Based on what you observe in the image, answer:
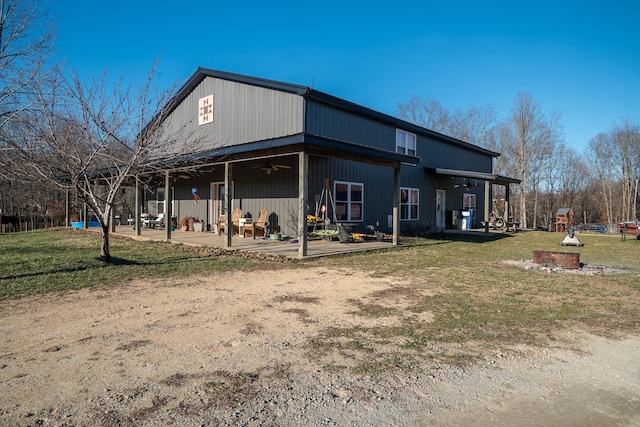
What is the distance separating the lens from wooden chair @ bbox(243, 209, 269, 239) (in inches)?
512

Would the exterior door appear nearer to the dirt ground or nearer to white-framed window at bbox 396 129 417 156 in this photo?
white-framed window at bbox 396 129 417 156

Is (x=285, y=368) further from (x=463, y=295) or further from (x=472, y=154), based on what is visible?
(x=472, y=154)

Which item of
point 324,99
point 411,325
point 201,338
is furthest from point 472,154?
point 201,338

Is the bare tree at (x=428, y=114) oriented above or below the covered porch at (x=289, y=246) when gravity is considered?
above

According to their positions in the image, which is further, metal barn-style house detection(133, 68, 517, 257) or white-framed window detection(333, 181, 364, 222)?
white-framed window detection(333, 181, 364, 222)

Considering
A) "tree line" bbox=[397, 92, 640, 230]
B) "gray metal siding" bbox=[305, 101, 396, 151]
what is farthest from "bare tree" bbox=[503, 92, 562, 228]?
"gray metal siding" bbox=[305, 101, 396, 151]

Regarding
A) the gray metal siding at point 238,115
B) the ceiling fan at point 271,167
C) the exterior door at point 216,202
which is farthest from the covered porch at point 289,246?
the exterior door at point 216,202

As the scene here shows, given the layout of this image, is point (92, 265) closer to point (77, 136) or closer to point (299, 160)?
point (77, 136)

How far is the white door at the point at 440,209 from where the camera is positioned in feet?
61.6

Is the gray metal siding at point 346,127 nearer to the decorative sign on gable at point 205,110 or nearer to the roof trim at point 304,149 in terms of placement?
the roof trim at point 304,149

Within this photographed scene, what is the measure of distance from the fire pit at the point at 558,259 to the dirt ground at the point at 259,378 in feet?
15.4

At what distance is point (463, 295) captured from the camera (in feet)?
18.7

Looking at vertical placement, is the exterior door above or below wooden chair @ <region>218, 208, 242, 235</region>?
above

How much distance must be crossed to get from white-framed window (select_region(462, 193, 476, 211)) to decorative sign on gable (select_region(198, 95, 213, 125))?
44.6ft
